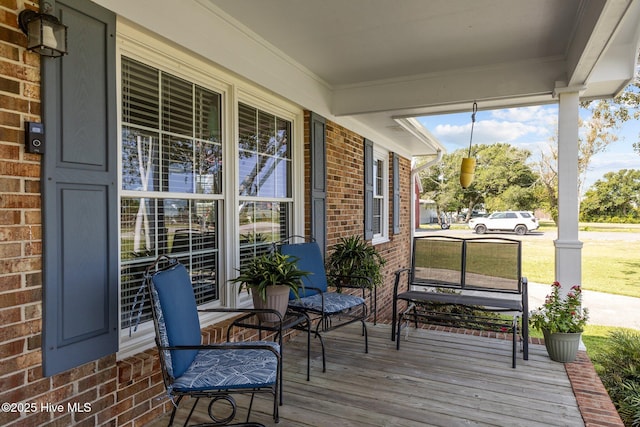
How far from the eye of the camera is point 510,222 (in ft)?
64.1

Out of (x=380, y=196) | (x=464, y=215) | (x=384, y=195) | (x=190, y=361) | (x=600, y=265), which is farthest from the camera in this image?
(x=464, y=215)

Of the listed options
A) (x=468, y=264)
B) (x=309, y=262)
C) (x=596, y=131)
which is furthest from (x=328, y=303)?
(x=596, y=131)

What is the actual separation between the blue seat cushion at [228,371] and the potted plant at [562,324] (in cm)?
241

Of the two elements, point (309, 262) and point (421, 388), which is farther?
point (309, 262)

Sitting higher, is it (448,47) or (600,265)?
(448,47)

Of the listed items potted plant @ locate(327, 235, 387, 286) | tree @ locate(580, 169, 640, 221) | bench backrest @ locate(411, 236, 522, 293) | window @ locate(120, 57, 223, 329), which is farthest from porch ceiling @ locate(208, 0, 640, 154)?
tree @ locate(580, 169, 640, 221)

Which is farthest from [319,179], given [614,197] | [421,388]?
[614,197]

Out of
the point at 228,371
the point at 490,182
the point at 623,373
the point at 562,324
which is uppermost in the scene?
the point at 490,182

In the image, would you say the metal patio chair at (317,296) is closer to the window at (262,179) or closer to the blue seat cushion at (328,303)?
the blue seat cushion at (328,303)

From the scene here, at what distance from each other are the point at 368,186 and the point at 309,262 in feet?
7.85

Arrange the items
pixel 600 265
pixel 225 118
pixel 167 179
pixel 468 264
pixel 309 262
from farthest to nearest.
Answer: pixel 600 265 < pixel 468 264 < pixel 309 262 < pixel 225 118 < pixel 167 179

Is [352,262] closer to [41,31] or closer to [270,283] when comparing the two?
[270,283]

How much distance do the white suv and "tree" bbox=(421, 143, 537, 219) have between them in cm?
449

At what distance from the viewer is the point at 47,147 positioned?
172 centimetres
